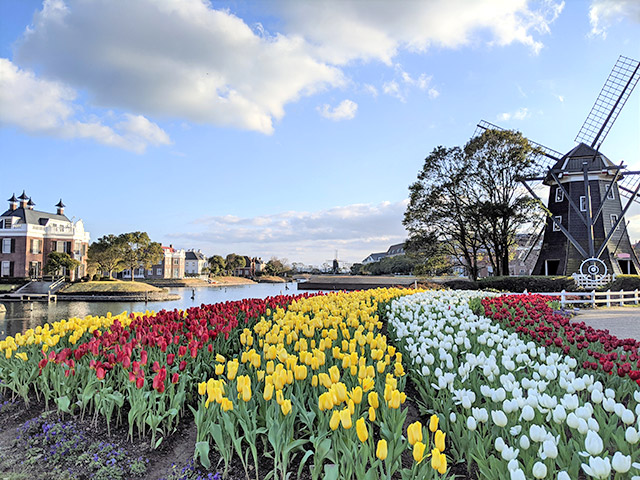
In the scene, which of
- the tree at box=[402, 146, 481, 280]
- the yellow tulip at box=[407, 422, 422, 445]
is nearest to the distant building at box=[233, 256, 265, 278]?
the tree at box=[402, 146, 481, 280]

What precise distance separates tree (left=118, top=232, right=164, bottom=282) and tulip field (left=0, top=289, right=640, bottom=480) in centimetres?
4866

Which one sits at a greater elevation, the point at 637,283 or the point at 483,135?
the point at 483,135

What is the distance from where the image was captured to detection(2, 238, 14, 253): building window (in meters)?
48.6

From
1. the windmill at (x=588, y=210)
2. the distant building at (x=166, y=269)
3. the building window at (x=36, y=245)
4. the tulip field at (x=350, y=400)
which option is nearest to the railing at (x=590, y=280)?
the windmill at (x=588, y=210)

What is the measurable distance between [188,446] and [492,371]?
9.59 ft

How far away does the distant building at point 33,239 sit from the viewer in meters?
48.6

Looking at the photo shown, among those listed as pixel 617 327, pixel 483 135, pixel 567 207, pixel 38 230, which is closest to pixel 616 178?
pixel 567 207

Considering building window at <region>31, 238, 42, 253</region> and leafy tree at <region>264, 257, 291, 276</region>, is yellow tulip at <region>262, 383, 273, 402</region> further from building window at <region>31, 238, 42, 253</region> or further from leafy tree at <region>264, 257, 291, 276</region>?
leafy tree at <region>264, 257, 291, 276</region>

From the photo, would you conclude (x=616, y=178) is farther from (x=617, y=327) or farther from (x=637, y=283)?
(x=617, y=327)

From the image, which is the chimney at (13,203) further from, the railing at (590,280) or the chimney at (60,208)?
the railing at (590,280)

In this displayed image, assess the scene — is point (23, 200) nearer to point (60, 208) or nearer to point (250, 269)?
point (60, 208)

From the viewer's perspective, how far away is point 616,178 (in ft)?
84.5

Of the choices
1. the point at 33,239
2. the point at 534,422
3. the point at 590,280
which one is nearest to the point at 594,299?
the point at 590,280

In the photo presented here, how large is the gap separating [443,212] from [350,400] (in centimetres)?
2609
